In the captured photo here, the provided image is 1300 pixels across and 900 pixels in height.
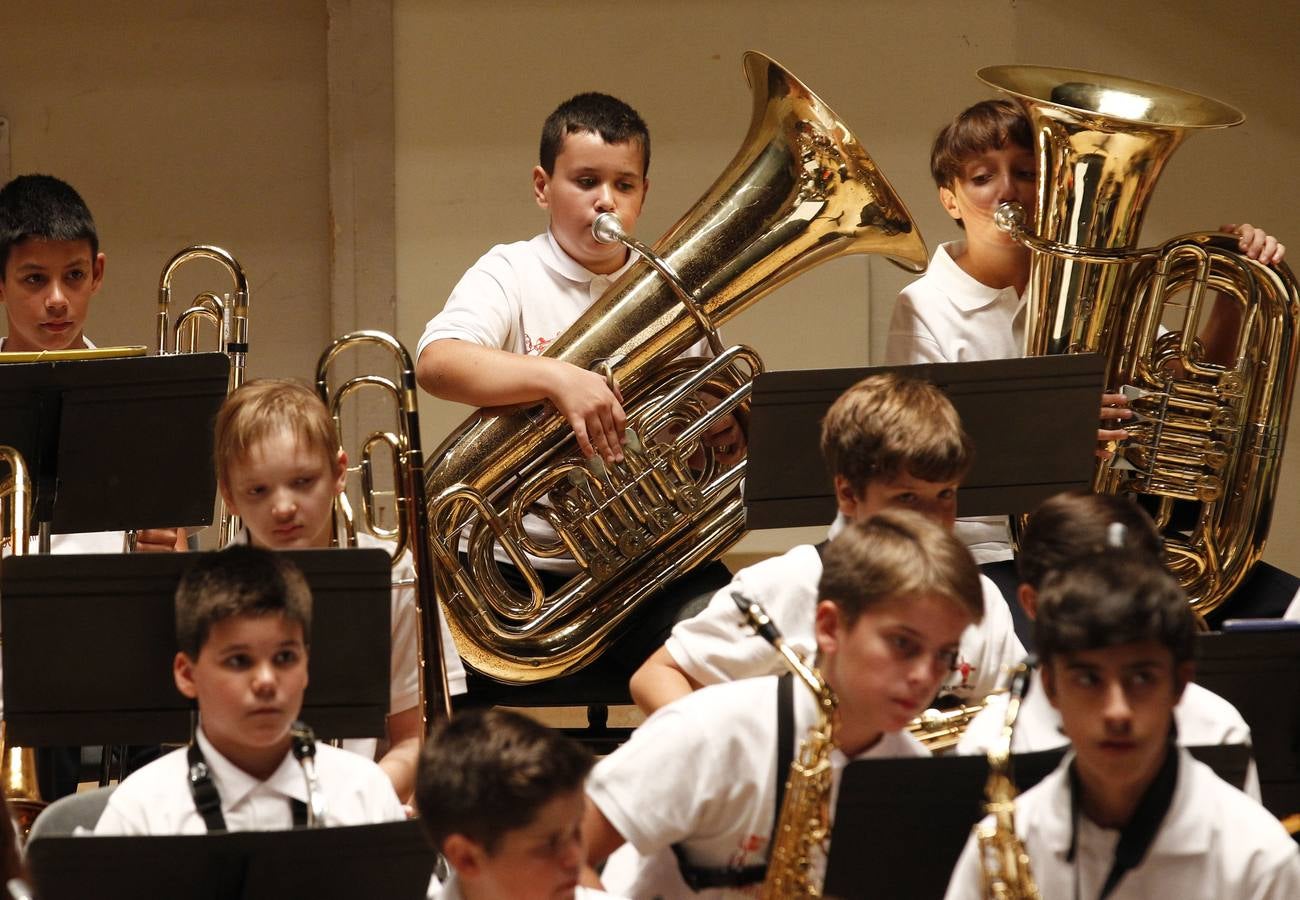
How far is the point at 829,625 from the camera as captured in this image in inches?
→ 78.2

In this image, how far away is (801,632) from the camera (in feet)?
7.64

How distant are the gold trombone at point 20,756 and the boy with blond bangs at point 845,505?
0.96m

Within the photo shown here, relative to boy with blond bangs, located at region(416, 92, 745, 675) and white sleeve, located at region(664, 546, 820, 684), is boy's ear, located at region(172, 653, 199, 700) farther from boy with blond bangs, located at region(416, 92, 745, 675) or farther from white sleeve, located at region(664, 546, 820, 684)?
boy with blond bangs, located at region(416, 92, 745, 675)

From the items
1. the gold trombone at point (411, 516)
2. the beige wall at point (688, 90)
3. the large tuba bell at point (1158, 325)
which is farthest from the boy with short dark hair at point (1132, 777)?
the beige wall at point (688, 90)

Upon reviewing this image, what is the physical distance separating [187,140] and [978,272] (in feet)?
8.67

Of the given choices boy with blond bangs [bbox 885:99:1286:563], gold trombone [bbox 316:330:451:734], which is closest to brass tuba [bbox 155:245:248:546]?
gold trombone [bbox 316:330:451:734]

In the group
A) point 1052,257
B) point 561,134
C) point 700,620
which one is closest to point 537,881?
point 700,620

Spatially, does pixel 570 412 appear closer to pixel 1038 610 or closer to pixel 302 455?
pixel 302 455

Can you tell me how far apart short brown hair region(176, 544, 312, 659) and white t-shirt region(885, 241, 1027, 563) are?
158 cm

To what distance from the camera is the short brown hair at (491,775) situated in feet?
5.65

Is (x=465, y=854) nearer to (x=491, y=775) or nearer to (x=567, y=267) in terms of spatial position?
(x=491, y=775)

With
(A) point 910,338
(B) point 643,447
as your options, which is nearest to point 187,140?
(B) point 643,447

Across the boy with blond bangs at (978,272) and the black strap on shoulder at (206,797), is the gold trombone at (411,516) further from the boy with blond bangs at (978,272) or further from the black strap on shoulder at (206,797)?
the boy with blond bangs at (978,272)

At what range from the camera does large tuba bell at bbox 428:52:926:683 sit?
3111 millimetres
